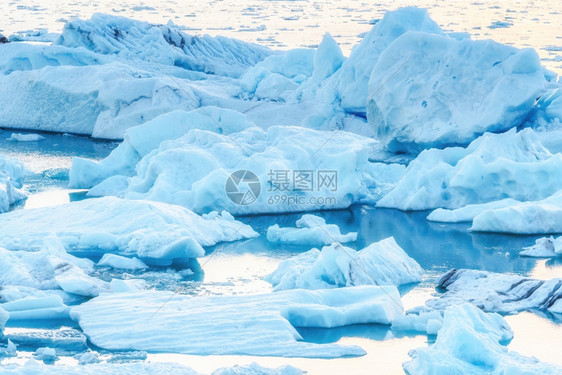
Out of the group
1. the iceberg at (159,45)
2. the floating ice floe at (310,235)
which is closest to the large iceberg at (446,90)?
the floating ice floe at (310,235)

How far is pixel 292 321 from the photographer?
7.32 meters

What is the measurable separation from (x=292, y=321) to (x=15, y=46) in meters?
11.9

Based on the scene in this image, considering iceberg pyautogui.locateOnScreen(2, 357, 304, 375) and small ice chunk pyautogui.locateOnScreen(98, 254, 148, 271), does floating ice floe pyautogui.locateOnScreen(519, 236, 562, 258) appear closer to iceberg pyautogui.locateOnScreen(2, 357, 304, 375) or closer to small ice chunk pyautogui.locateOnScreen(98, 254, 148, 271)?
small ice chunk pyautogui.locateOnScreen(98, 254, 148, 271)

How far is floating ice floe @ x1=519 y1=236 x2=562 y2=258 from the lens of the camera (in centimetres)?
924

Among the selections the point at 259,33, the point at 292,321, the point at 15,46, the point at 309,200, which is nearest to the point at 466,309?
the point at 292,321

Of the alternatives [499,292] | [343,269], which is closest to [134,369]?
[343,269]

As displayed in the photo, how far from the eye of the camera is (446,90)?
12.7 metres

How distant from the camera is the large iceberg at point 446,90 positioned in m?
12.4

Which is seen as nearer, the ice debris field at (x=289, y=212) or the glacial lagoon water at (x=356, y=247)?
the glacial lagoon water at (x=356, y=247)

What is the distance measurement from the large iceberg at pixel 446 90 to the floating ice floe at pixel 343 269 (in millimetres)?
4251

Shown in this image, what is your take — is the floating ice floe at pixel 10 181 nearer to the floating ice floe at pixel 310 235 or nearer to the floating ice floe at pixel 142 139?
the floating ice floe at pixel 142 139

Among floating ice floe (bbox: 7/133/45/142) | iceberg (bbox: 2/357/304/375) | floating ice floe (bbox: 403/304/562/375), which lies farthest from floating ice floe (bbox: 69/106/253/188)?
floating ice floe (bbox: 403/304/562/375)

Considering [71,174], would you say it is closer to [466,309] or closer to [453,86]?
[453,86]

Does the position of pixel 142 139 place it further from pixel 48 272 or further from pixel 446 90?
pixel 48 272
